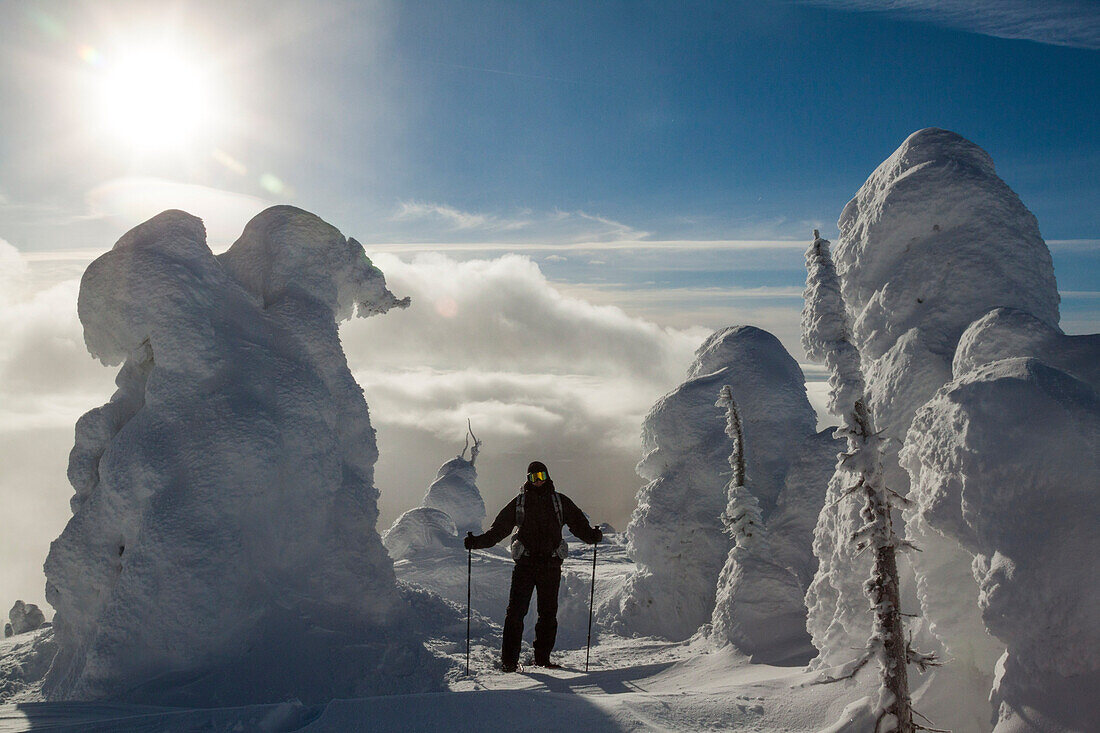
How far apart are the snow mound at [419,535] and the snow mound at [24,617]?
13.5 m

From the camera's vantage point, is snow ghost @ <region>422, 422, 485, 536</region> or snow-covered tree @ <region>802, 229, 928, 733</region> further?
snow ghost @ <region>422, 422, 485, 536</region>

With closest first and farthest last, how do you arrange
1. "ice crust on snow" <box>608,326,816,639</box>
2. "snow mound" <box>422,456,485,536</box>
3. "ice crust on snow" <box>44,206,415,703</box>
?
"ice crust on snow" <box>44,206,415,703</box>, "ice crust on snow" <box>608,326,816,639</box>, "snow mound" <box>422,456,485,536</box>

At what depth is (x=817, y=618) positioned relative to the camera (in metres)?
8.58

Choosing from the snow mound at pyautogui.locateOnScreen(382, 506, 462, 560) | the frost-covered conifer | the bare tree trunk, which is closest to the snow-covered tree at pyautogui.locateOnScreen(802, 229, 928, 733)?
the bare tree trunk

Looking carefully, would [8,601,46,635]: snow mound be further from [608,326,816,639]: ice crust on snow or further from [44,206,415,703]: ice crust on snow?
[608,326,816,639]: ice crust on snow

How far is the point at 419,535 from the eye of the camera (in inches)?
1282

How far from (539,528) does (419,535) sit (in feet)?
82.7

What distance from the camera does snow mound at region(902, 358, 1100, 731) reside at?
484 centimetres

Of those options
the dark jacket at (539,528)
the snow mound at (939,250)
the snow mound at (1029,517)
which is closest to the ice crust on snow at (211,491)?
the dark jacket at (539,528)

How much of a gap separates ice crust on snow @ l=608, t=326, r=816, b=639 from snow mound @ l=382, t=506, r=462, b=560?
1239cm

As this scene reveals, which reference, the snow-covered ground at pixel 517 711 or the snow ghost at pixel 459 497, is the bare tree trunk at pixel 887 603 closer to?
the snow-covered ground at pixel 517 711

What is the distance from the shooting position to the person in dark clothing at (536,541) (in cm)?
896

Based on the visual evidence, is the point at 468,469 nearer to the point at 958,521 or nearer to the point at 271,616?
the point at 271,616

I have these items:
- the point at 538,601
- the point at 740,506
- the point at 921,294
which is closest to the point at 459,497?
the point at 740,506
